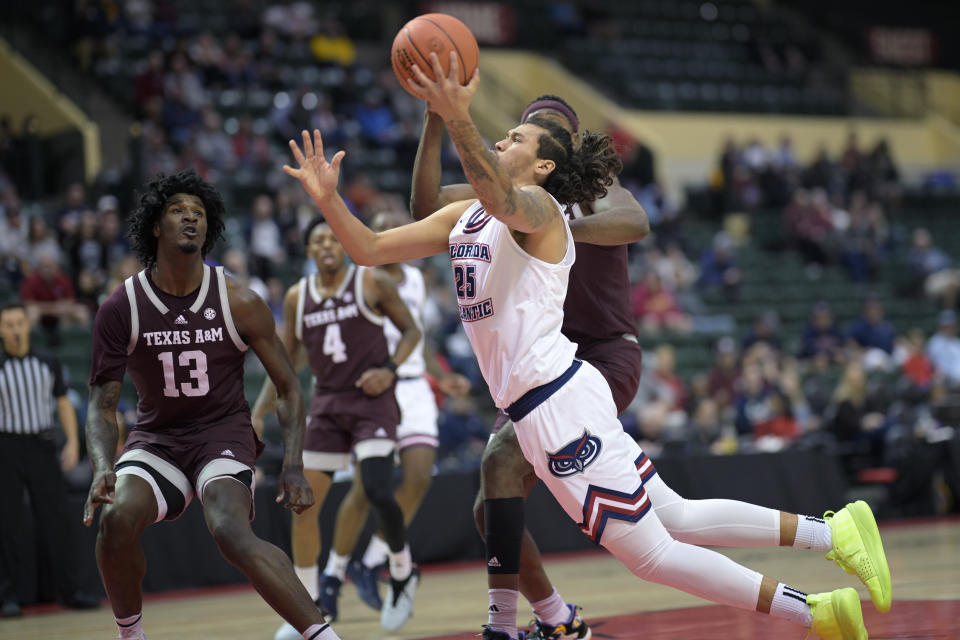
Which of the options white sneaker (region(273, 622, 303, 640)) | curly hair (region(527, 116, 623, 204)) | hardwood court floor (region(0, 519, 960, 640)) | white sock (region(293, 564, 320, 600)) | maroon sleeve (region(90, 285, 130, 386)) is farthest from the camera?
white sock (region(293, 564, 320, 600))

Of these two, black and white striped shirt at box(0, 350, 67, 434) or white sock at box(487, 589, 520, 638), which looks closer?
white sock at box(487, 589, 520, 638)

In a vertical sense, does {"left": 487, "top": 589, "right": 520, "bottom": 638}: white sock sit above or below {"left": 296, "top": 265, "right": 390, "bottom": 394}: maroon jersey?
below

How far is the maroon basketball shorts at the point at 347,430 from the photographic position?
6.86 metres

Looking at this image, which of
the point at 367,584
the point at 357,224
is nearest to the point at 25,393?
the point at 367,584

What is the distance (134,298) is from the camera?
4.85 meters

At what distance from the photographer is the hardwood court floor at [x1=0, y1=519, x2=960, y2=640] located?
18.9ft

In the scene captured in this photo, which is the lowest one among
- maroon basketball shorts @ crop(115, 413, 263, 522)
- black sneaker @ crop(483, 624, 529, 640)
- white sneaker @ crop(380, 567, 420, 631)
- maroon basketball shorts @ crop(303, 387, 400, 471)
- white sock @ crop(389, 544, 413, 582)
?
white sneaker @ crop(380, 567, 420, 631)

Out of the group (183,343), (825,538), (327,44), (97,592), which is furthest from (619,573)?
(327,44)

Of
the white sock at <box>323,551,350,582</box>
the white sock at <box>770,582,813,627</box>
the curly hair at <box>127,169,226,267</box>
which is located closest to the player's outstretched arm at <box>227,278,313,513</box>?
the curly hair at <box>127,169,226,267</box>

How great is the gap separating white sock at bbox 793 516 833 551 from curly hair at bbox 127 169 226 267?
102 inches

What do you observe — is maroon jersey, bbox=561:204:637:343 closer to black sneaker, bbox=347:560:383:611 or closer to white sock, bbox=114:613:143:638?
white sock, bbox=114:613:143:638

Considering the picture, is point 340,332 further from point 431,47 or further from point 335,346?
point 431,47

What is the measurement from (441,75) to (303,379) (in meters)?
8.63

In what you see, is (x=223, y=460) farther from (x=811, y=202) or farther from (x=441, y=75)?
A: (x=811, y=202)
